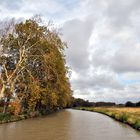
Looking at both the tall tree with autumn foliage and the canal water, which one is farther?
the tall tree with autumn foliage

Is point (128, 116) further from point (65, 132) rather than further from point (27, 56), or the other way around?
point (65, 132)

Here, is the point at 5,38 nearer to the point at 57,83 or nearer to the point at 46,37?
the point at 46,37

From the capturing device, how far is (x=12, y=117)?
45062 mm

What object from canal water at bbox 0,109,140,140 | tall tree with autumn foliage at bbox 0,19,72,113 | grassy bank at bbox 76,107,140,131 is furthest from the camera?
tall tree with autumn foliage at bbox 0,19,72,113

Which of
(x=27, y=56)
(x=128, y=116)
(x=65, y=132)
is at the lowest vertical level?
(x=65, y=132)

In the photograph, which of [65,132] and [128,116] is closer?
[65,132]

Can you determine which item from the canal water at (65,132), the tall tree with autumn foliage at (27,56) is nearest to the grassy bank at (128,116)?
the canal water at (65,132)

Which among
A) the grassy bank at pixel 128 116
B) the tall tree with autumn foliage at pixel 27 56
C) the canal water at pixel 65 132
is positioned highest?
the tall tree with autumn foliage at pixel 27 56

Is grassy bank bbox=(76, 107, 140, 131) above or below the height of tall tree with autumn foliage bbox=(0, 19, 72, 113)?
below

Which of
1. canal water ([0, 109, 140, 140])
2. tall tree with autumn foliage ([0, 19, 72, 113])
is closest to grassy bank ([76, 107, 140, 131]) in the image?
canal water ([0, 109, 140, 140])

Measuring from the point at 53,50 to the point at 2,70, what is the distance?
7963 mm

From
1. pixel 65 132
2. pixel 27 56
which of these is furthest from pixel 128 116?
pixel 65 132

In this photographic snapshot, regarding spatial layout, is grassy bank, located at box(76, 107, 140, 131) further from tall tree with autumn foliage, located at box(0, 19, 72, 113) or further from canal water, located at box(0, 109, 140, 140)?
tall tree with autumn foliage, located at box(0, 19, 72, 113)

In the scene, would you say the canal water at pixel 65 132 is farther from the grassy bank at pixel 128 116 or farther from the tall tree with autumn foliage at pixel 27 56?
the tall tree with autumn foliage at pixel 27 56
